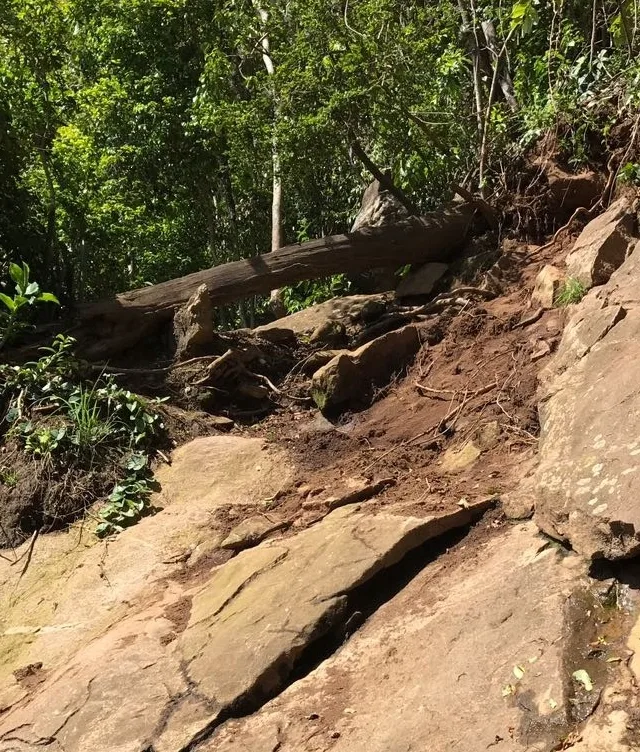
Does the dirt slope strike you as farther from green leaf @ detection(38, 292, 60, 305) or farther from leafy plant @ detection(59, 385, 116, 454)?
green leaf @ detection(38, 292, 60, 305)

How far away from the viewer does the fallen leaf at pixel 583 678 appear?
244cm

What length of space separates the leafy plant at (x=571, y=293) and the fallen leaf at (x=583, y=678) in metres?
3.77

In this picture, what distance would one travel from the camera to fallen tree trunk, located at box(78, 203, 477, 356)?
708 cm

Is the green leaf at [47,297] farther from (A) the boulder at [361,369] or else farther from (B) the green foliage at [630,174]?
(B) the green foliage at [630,174]

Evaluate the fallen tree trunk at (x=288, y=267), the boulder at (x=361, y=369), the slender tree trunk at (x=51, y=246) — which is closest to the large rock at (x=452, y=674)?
the boulder at (x=361, y=369)

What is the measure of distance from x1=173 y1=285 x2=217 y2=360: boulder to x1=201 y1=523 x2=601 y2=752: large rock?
409cm

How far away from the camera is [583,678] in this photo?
2471 mm

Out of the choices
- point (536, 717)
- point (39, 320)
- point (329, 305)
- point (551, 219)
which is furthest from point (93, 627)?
point (551, 219)

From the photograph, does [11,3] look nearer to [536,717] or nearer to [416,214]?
[416,214]

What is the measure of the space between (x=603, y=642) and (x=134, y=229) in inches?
331

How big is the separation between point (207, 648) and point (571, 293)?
395cm

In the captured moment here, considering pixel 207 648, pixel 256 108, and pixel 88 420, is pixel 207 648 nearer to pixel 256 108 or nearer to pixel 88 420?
pixel 88 420

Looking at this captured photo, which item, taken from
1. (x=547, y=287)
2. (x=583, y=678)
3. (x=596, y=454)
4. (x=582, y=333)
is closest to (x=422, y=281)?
(x=547, y=287)

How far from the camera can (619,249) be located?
18.7 feet
